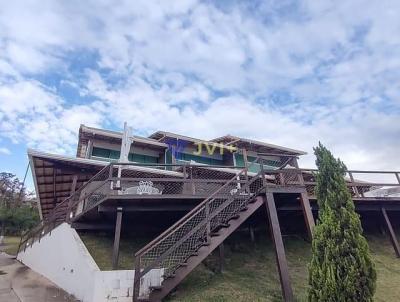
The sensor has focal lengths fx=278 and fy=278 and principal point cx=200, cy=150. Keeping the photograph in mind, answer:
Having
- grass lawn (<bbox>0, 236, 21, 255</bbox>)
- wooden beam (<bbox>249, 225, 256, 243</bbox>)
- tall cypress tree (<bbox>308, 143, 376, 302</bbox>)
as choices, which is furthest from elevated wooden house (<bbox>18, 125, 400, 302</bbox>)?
grass lawn (<bbox>0, 236, 21, 255</bbox>)

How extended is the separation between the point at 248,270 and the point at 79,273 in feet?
17.6

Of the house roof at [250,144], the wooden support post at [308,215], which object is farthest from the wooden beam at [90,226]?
the house roof at [250,144]

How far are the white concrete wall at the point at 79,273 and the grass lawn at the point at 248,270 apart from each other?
64cm

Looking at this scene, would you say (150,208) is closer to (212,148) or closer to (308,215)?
(308,215)

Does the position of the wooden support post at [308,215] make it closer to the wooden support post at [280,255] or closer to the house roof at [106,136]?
the wooden support post at [280,255]

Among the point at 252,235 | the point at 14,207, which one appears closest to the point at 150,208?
the point at 252,235

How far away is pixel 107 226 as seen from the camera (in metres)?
10.5

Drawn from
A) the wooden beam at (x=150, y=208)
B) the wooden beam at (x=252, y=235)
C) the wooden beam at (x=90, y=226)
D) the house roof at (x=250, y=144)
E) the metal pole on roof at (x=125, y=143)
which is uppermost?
the house roof at (x=250, y=144)

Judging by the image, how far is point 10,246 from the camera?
21.5 metres

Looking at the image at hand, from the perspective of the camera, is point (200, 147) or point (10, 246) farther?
point (10, 246)

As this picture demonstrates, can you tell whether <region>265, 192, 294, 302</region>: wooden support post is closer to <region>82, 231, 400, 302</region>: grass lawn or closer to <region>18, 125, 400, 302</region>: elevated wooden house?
<region>18, 125, 400, 302</region>: elevated wooden house

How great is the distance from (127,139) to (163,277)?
6.27 metres

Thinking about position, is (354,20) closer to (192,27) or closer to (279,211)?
(192,27)

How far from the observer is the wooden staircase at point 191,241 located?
270 inches
